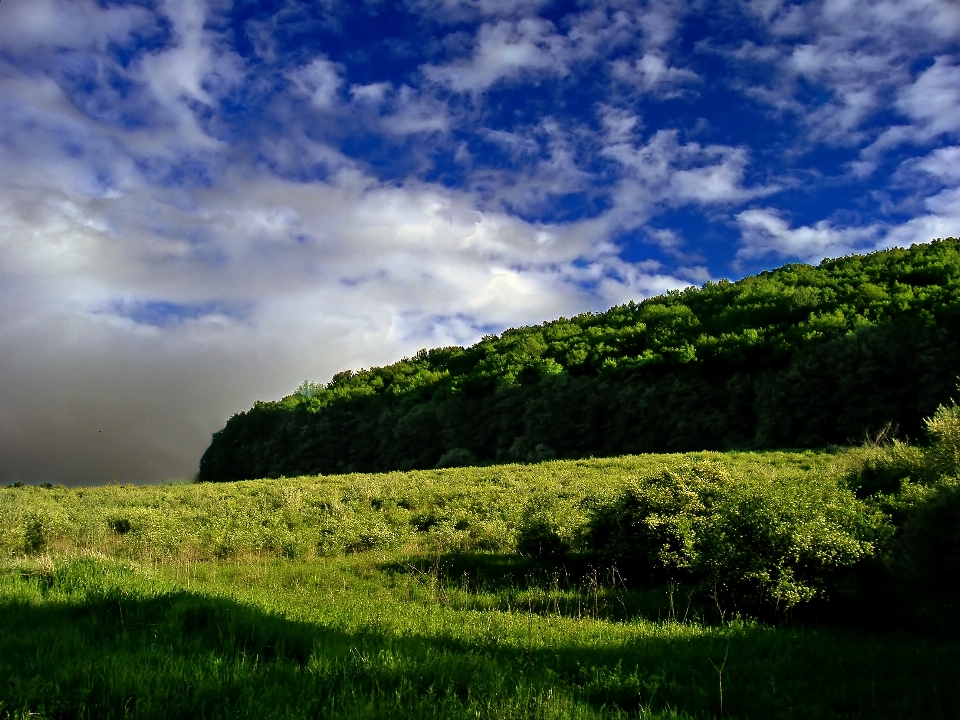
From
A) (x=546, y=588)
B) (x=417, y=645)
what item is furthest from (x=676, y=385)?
(x=417, y=645)

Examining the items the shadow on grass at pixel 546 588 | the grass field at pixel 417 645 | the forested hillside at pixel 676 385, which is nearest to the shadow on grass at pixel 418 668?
the grass field at pixel 417 645

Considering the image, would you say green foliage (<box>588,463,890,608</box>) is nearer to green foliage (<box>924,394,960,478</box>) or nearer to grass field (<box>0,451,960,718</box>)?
grass field (<box>0,451,960,718</box>)

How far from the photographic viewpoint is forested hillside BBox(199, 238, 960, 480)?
3584 centimetres

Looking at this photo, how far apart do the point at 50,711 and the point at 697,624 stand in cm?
810

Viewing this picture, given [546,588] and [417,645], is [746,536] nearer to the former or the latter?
[546,588]

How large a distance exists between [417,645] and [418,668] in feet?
3.81

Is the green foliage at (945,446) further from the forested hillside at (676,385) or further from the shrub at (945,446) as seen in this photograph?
the forested hillside at (676,385)

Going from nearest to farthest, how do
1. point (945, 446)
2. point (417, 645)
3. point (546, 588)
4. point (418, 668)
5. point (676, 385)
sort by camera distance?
1. point (418, 668)
2. point (417, 645)
3. point (945, 446)
4. point (546, 588)
5. point (676, 385)

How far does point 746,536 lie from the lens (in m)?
10.7

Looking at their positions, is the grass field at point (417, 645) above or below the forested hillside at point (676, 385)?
below

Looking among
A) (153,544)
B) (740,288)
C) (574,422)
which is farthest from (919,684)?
(740,288)

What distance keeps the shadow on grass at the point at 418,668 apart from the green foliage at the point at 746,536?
52.1 inches

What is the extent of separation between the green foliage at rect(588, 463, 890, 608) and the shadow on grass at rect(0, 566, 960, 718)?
1323 millimetres

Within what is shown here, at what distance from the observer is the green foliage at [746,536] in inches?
393
